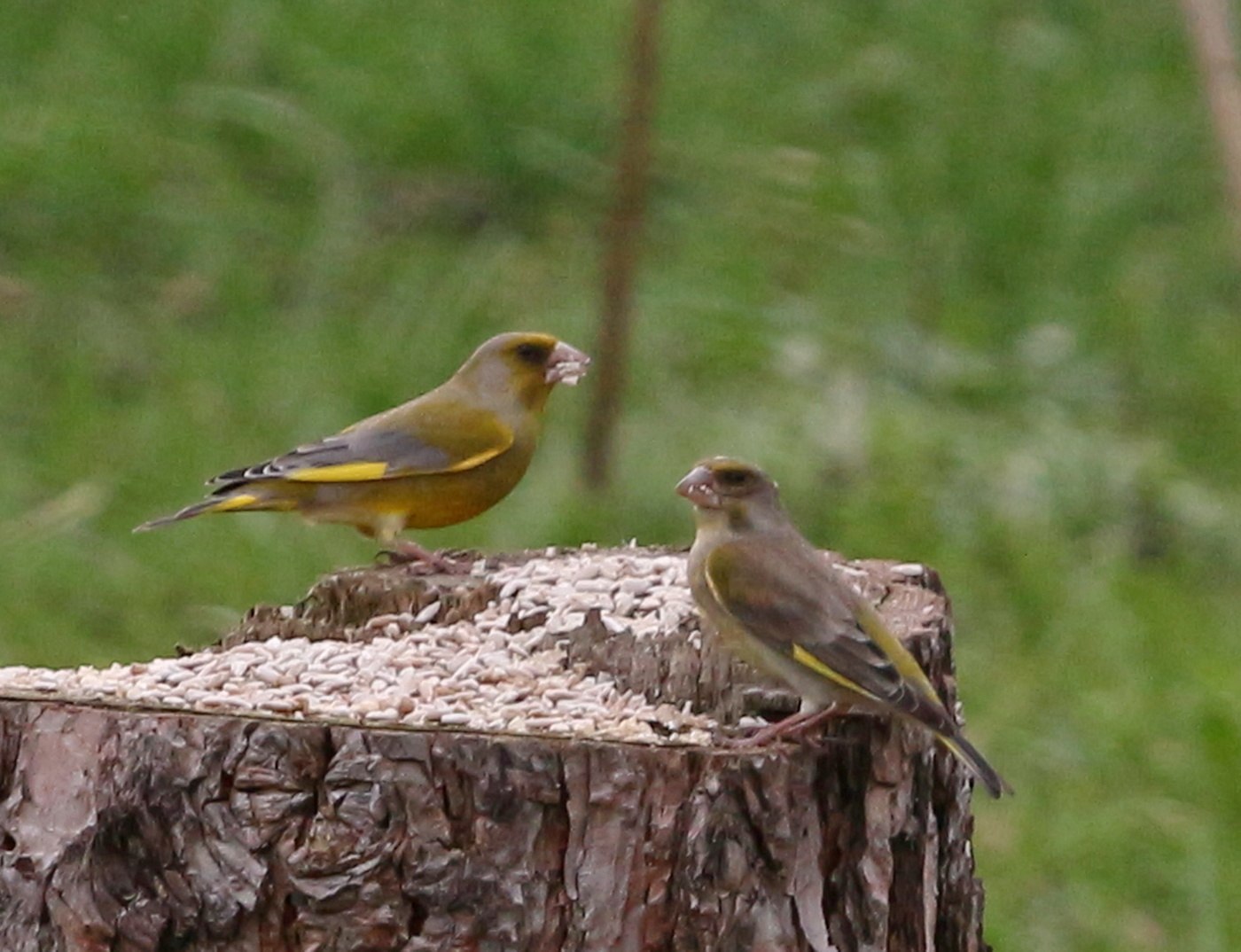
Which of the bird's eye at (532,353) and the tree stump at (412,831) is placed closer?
the tree stump at (412,831)

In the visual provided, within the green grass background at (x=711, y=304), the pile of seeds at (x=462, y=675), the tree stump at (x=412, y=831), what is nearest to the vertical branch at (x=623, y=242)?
the green grass background at (x=711, y=304)

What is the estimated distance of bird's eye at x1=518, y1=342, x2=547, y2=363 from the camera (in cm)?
613

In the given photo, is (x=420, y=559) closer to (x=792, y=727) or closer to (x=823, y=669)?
(x=823, y=669)

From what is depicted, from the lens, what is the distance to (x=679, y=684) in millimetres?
4480

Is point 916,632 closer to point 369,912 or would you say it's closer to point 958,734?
point 958,734

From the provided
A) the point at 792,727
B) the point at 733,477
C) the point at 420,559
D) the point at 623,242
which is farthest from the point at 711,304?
the point at 792,727

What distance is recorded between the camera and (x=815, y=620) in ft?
14.3

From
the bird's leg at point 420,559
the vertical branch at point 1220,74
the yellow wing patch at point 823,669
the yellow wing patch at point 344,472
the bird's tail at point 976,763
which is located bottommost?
the bird's tail at point 976,763

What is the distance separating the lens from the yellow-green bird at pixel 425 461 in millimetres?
5879

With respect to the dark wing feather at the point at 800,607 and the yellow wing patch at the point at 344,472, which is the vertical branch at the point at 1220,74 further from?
the yellow wing patch at the point at 344,472

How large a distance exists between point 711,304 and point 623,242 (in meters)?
0.95

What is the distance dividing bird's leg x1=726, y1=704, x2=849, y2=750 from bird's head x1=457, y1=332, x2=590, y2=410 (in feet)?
6.44

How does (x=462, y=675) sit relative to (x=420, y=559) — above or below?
below

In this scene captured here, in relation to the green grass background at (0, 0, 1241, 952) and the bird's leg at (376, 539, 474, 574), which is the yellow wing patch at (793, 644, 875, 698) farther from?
the green grass background at (0, 0, 1241, 952)
